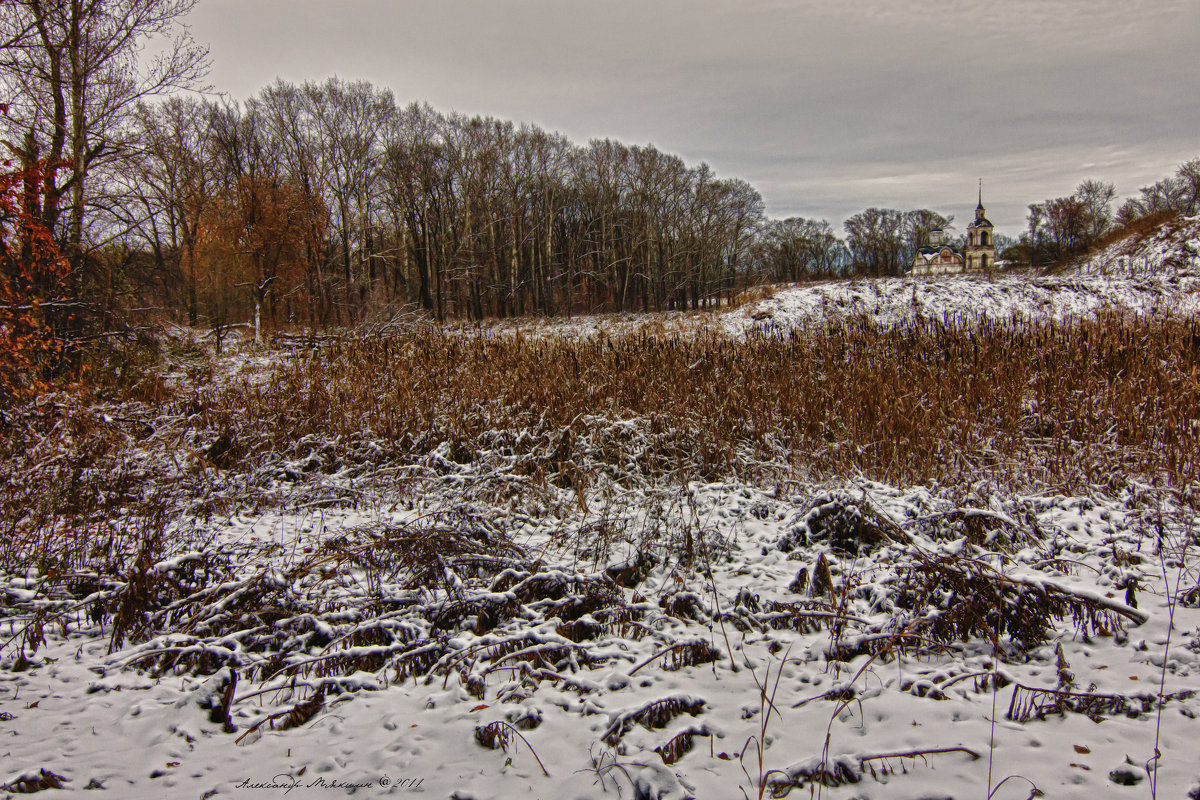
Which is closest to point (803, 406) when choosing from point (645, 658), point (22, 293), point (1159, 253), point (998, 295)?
point (645, 658)

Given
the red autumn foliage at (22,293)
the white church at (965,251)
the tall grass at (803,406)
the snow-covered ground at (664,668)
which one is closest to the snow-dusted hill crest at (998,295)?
the tall grass at (803,406)

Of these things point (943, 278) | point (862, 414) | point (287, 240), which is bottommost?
point (862, 414)

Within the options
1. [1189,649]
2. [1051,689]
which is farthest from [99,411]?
[1189,649]

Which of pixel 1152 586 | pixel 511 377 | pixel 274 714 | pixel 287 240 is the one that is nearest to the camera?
pixel 274 714

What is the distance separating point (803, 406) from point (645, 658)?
354 cm

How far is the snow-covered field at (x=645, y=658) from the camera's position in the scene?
5.20 feet

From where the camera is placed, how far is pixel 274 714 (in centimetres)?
190

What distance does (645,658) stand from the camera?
218 cm

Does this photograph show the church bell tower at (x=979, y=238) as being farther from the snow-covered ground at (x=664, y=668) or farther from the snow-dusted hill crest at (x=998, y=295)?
the snow-covered ground at (x=664, y=668)

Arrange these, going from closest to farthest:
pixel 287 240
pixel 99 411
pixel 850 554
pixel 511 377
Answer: pixel 850 554 < pixel 99 411 < pixel 511 377 < pixel 287 240

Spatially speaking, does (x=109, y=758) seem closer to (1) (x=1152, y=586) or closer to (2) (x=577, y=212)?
(1) (x=1152, y=586)

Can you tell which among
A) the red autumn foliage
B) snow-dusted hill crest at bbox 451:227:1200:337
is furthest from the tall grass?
snow-dusted hill crest at bbox 451:227:1200:337

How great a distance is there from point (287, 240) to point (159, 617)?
23.7m

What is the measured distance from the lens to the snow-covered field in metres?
1.58
